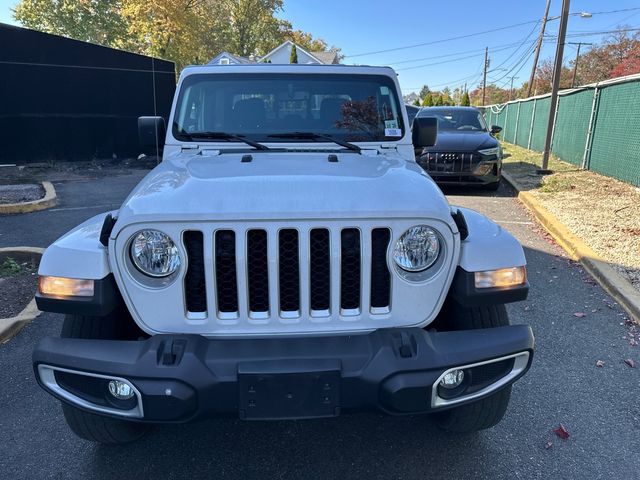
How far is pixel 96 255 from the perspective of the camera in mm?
1993

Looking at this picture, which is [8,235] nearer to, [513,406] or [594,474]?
[513,406]

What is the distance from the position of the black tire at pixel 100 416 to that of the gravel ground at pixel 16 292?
214 cm

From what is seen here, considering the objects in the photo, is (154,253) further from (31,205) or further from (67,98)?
(67,98)

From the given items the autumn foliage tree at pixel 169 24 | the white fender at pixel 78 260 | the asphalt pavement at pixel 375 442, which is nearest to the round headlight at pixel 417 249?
the asphalt pavement at pixel 375 442

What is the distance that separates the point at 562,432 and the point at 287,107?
2561 mm

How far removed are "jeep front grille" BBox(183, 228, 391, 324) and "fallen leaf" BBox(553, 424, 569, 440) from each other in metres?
1.36

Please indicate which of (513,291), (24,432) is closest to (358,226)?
(513,291)

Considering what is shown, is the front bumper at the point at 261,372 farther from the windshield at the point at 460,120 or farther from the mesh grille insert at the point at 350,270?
the windshield at the point at 460,120

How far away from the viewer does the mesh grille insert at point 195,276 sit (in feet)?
6.33

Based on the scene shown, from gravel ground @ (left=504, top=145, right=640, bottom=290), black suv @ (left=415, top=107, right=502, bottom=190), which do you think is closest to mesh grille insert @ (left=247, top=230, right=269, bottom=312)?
gravel ground @ (left=504, top=145, right=640, bottom=290)

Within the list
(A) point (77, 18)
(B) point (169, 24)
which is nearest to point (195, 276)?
(B) point (169, 24)

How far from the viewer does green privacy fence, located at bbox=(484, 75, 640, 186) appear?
8844 mm

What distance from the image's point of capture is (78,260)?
2.00 metres

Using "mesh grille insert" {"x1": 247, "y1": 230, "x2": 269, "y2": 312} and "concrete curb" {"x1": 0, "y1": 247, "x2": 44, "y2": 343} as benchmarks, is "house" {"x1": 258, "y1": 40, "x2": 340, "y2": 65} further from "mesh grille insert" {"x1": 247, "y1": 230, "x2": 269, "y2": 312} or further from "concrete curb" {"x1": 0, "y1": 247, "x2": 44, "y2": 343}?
"mesh grille insert" {"x1": 247, "y1": 230, "x2": 269, "y2": 312}
